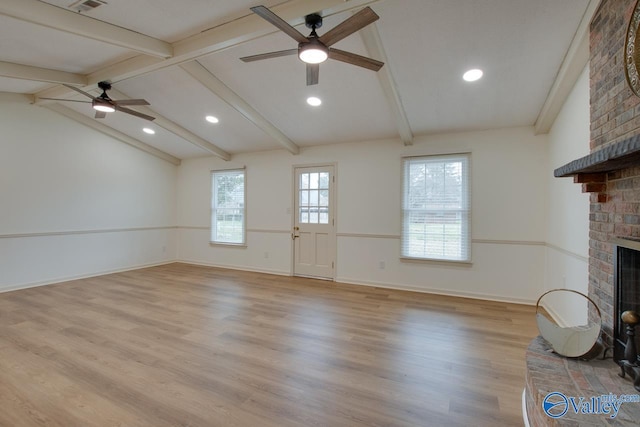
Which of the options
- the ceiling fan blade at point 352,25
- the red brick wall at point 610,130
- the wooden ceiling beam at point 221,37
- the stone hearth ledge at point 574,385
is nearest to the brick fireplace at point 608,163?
the red brick wall at point 610,130

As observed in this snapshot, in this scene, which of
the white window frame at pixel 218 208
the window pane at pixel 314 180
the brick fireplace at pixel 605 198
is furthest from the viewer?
the white window frame at pixel 218 208

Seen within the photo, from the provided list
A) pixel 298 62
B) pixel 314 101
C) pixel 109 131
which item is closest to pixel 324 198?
pixel 314 101

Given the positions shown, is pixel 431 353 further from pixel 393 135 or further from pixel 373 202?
pixel 393 135

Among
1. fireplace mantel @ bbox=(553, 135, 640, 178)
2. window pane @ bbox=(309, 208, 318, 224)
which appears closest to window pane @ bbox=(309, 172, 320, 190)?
window pane @ bbox=(309, 208, 318, 224)

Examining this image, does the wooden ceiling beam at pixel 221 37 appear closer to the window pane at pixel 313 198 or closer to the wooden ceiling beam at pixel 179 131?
the wooden ceiling beam at pixel 179 131

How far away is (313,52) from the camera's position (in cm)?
227

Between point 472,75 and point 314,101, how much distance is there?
192 centimetres

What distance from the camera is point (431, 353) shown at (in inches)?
103

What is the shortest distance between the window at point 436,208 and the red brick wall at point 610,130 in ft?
7.28

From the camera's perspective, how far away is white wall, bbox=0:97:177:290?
180 inches

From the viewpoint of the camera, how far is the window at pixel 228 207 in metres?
6.32

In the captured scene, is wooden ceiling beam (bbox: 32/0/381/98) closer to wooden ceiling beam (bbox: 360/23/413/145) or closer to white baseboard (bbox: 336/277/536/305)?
wooden ceiling beam (bbox: 360/23/413/145)

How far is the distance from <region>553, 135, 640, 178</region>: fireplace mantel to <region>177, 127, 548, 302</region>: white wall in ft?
7.46

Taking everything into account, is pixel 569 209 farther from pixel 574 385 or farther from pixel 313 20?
pixel 313 20
